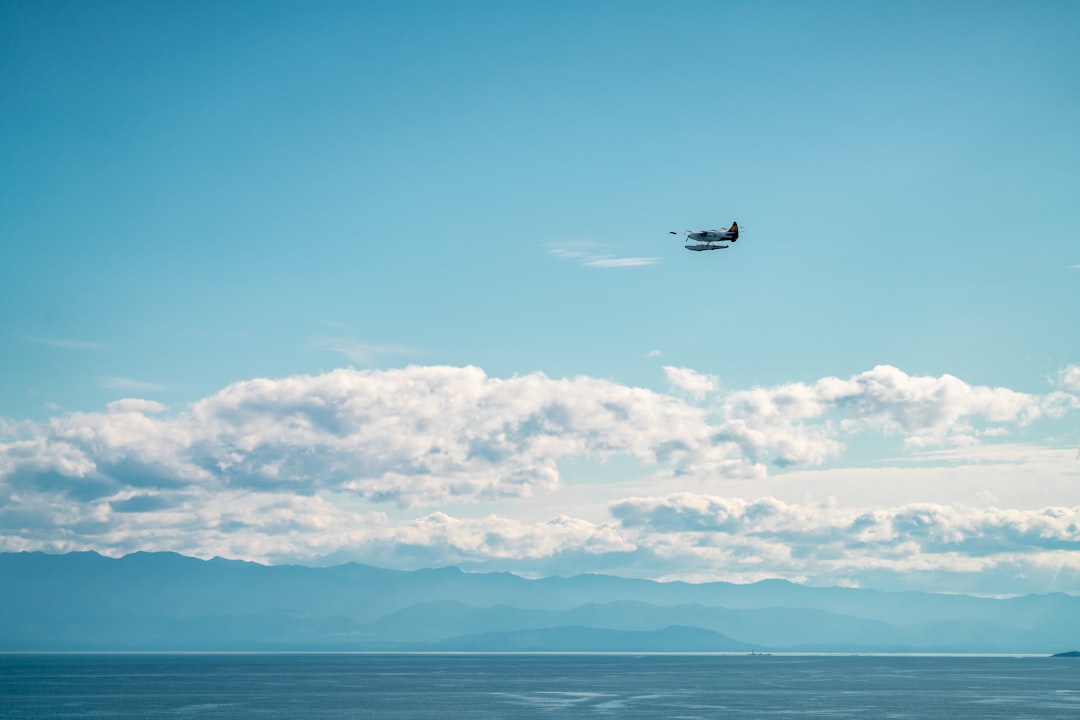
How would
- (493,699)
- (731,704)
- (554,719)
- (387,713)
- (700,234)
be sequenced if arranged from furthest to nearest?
(493,699), (731,704), (387,713), (554,719), (700,234)

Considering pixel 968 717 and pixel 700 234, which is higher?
pixel 700 234

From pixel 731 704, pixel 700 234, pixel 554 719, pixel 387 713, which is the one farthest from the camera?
pixel 731 704

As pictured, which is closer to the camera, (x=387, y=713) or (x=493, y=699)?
(x=387, y=713)

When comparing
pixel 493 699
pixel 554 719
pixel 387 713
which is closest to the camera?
pixel 554 719

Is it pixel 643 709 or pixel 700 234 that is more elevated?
pixel 700 234

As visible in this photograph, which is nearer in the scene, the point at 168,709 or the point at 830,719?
the point at 830,719

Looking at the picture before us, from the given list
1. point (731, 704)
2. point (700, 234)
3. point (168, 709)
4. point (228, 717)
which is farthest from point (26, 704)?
point (700, 234)

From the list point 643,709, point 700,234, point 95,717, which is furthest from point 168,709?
point 700,234

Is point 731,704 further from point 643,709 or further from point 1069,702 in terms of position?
point 1069,702

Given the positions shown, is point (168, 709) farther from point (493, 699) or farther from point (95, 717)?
point (493, 699)
